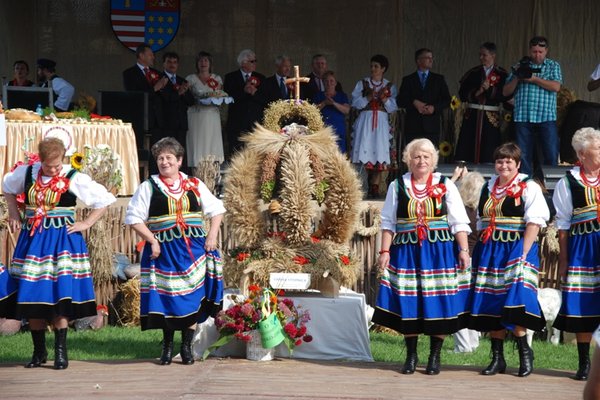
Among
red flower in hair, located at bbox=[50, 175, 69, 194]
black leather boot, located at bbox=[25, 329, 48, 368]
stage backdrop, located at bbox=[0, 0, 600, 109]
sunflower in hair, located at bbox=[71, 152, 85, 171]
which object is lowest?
black leather boot, located at bbox=[25, 329, 48, 368]

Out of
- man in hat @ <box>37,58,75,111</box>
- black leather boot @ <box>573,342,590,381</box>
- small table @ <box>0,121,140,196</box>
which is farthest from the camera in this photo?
man in hat @ <box>37,58,75,111</box>

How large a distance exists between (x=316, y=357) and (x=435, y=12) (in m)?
8.38

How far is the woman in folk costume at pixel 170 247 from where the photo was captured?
25.6 ft

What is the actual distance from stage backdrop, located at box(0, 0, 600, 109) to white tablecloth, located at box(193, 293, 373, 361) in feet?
25.7

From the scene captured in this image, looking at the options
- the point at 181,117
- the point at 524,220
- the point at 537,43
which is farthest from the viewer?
the point at 181,117

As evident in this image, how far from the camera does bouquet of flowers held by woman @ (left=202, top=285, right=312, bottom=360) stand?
7930 millimetres

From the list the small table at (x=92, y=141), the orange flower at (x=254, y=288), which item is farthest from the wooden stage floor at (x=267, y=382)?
the small table at (x=92, y=141)

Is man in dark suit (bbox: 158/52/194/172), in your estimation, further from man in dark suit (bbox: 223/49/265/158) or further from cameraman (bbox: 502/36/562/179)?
cameraman (bbox: 502/36/562/179)

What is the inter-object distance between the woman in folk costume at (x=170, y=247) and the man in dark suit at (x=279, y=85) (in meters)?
6.15

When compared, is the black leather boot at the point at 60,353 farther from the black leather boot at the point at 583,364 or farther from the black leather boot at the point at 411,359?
the black leather boot at the point at 583,364

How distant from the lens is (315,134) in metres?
8.55

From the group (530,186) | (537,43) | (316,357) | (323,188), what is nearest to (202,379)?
(316,357)

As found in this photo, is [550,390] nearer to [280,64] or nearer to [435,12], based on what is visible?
[280,64]

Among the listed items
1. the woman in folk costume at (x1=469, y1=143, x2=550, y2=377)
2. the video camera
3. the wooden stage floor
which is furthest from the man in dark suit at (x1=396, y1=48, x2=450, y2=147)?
the wooden stage floor
